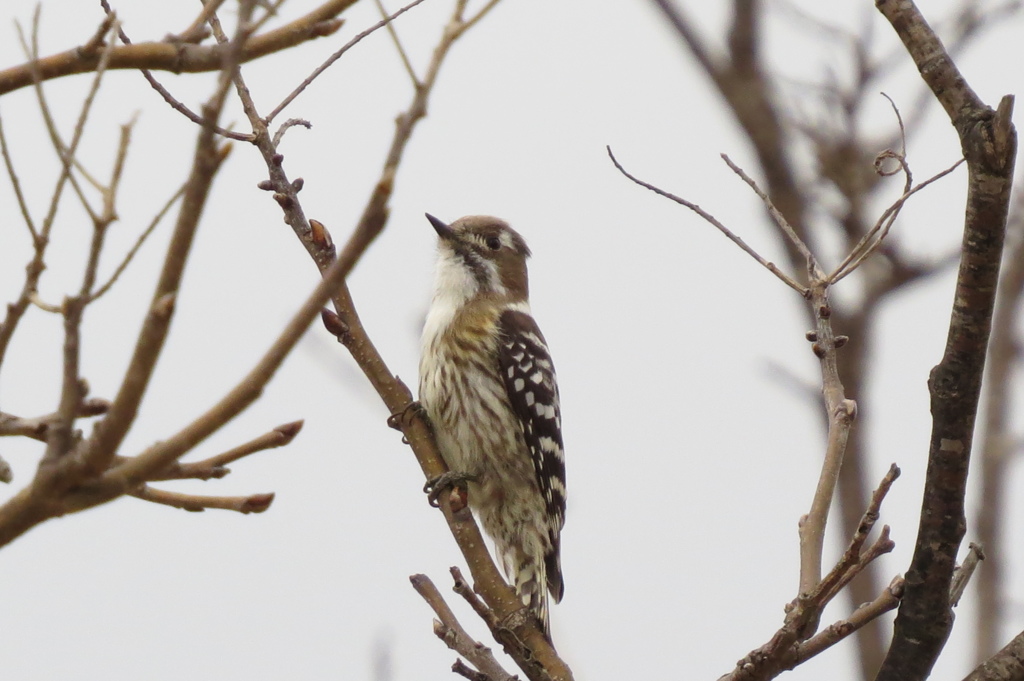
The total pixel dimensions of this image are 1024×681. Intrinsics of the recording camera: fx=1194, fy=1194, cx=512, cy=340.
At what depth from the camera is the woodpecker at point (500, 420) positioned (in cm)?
527

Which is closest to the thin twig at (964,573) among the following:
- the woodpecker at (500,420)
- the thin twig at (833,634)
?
the thin twig at (833,634)

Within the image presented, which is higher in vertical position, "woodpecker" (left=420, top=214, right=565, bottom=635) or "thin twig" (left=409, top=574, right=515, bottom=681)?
"woodpecker" (left=420, top=214, right=565, bottom=635)

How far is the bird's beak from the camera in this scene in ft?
19.1

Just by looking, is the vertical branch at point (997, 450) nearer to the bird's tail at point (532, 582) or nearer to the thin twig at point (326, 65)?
the bird's tail at point (532, 582)

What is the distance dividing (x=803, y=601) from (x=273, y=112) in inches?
77.3

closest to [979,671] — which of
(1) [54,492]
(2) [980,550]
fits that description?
(2) [980,550]

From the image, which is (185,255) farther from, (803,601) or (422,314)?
(422,314)

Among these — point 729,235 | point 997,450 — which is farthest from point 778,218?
point 997,450

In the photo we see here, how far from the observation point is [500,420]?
5.41m

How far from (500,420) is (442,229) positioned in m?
1.06

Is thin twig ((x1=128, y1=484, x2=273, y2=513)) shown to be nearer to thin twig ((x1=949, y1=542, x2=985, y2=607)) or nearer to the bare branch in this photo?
the bare branch

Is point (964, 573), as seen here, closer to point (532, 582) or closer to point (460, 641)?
point (460, 641)

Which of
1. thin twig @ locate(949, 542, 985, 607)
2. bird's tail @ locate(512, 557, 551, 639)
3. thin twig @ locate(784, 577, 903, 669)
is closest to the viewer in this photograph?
thin twig @ locate(784, 577, 903, 669)

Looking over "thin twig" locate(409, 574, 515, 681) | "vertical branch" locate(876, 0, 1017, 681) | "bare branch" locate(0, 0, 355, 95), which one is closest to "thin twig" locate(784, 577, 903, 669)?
"vertical branch" locate(876, 0, 1017, 681)
